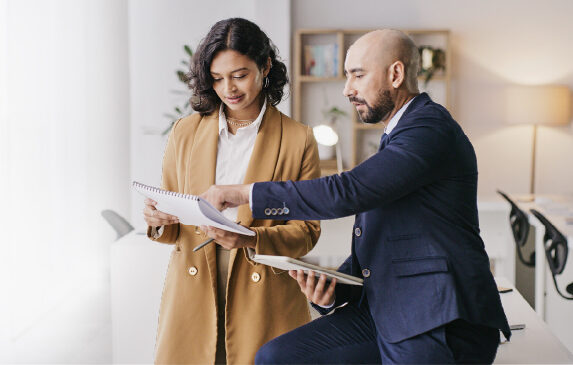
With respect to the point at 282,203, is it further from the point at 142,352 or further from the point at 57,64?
the point at 57,64

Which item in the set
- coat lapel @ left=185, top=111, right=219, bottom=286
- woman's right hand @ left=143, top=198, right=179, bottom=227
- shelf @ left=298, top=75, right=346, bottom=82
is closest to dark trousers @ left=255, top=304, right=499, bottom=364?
coat lapel @ left=185, top=111, right=219, bottom=286

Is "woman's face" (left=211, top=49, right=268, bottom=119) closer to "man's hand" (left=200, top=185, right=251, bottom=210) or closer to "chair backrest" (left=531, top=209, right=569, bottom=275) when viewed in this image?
"man's hand" (left=200, top=185, right=251, bottom=210)

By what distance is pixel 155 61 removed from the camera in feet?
17.1

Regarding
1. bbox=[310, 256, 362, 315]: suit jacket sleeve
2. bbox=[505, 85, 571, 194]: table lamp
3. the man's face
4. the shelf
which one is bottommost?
bbox=[310, 256, 362, 315]: suit jacket sleeve

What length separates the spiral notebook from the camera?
1.27m

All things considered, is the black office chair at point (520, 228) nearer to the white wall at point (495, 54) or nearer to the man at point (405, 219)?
the white wall at point (495, 54)

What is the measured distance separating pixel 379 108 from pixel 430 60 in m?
4.21

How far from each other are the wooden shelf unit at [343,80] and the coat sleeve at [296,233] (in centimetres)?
365

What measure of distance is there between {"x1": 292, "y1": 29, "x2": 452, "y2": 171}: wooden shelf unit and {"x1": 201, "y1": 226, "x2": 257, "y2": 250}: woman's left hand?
3.83 metres

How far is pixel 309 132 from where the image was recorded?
67.1 inches

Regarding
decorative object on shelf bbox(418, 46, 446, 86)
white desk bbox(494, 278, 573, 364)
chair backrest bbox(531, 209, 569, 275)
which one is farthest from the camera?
decorative object on shelf bbox(418, 46, 446, 86)

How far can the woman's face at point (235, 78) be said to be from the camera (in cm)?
162

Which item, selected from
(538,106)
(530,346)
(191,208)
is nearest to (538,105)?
(538,106)

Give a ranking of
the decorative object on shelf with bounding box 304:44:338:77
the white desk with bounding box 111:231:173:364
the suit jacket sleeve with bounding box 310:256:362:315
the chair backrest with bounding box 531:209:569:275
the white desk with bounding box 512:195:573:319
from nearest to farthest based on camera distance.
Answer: the suit jacket sleeve with bounding box 310:256:362:315
the white desk with bounding box 111:231:173:364
the chair backrest with bounding box 531:209:569:275
the white desk with bounding box 512:195:573:319
the decorative object on shelf with bounding box 304:44:338:77
